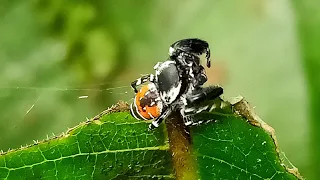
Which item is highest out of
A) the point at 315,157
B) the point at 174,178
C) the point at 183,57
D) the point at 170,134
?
the point at 183,57

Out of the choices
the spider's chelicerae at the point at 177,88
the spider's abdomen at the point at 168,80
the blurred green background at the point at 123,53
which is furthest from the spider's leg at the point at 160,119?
the blurred green background at the point at 123,53

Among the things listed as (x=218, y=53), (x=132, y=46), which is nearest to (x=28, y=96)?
(x=132, y=46)

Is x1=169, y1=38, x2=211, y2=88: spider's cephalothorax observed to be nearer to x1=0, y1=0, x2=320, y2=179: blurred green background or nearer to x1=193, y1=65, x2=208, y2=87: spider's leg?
x1=193, y1=65, x2=208, y2=87: spider's leg

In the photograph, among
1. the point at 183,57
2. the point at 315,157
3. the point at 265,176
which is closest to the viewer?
the point at 265,176

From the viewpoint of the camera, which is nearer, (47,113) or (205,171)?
(205,171)

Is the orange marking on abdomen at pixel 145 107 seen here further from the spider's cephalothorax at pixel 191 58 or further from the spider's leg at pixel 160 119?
the spider's cephalothorax at pixel 191 58

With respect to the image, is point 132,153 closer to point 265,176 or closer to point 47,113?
point 265,176

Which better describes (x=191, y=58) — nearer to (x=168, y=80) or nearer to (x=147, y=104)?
(x=168, y=80)
